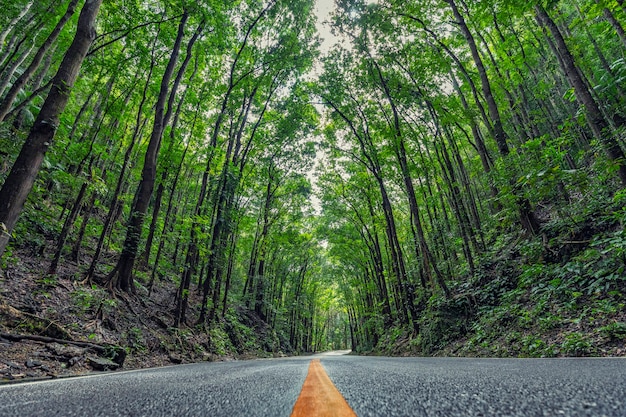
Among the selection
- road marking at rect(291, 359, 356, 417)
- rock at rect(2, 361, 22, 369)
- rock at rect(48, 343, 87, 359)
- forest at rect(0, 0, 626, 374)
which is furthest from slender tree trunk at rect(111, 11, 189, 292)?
road marking at rect(291, 359, 356, 417)

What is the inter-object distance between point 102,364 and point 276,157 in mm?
17539

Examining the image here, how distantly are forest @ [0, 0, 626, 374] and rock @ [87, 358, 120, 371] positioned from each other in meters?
1.10

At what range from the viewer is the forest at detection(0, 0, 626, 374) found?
555cm

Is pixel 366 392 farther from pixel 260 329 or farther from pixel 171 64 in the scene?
pixel 260 329

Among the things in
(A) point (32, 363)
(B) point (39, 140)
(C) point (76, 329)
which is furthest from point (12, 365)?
(B) point (39, 140)

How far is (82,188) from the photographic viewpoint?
816 centimetres

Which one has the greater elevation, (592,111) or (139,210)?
(592,111)

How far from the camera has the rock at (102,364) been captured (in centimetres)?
474

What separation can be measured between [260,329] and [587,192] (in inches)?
740

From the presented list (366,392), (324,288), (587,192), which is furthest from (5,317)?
(324,288)

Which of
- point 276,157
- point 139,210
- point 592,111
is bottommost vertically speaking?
point 139,210

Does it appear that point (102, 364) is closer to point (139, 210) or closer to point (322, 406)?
point (139, 210)

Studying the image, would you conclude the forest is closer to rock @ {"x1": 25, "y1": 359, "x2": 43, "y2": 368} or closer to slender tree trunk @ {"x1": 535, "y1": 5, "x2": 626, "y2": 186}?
slender tree trunk @ {"x1": 535, "y1": 5, "x2": 626, "y2": 186}

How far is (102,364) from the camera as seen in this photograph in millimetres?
4805
